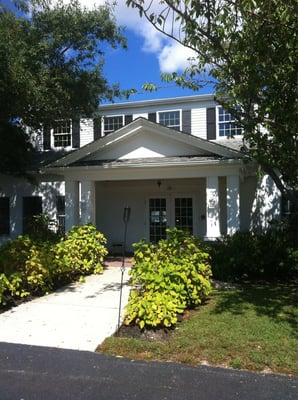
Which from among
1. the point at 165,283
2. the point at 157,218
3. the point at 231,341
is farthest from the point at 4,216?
the point at 231,341

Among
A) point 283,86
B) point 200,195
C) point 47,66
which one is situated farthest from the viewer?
point 200,195

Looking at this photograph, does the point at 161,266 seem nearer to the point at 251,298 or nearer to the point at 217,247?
the point at 251,298

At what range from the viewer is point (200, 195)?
1577 centimetres

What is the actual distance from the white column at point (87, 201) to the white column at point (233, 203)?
437 centimetres

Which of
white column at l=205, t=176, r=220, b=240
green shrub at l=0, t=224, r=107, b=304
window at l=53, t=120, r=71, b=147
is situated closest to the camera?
green shrub at l=0, t=224, r=107, b=304

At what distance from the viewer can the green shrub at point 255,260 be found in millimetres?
10266

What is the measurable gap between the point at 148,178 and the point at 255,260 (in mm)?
4373

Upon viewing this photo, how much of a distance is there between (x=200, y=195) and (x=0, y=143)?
7.23 m

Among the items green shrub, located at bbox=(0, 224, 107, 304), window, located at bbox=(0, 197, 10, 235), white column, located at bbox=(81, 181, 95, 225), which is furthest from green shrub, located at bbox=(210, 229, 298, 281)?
window, located at bbox=(0, 197, 10, 235)

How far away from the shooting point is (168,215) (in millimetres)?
16219

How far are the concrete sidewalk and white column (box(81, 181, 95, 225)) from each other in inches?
164

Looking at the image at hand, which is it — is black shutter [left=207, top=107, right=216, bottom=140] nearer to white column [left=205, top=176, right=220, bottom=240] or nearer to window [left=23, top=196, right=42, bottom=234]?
white column [left=205, top=176, right=220, bottom=240]

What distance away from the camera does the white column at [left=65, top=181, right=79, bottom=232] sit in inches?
539

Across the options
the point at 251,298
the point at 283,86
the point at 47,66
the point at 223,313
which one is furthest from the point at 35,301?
the point at 47,66
